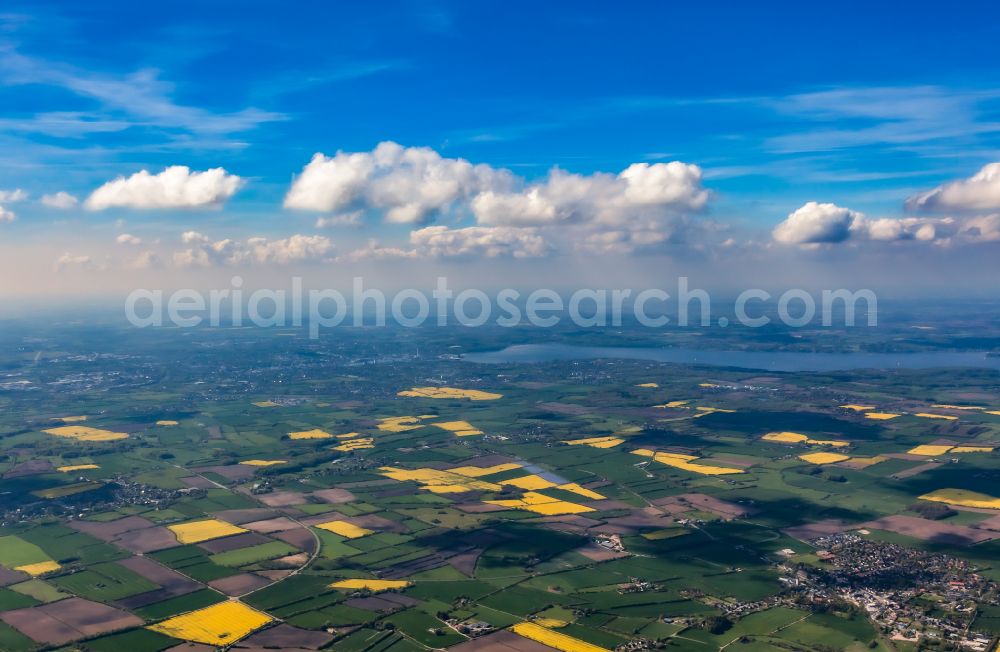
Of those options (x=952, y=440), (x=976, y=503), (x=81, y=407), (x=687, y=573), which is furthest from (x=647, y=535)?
(x=81, y=407)

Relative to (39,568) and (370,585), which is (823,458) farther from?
(39,568)

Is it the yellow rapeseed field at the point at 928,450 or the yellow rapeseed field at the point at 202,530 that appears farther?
the yellow rapeseed field at the point at 928,450

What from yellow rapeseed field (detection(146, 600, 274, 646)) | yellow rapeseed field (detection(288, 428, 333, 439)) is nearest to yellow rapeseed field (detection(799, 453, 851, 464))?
yellow rapeseed field (detection(288, 428, 333, 439))

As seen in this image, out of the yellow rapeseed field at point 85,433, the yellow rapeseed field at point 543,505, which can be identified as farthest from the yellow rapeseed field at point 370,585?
the yellow rapeseed field at point 85,433

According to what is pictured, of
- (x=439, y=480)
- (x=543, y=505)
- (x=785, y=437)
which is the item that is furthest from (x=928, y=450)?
(x=439, y=480)

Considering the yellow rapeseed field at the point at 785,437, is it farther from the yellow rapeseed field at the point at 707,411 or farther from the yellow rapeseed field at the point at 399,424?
the yellow rapeseed field at the point at 399,424

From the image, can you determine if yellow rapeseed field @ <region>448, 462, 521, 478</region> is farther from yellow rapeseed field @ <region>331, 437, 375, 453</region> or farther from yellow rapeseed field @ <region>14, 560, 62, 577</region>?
yellow rapeseed field @ <region>14, 560, 62, 577</region>
